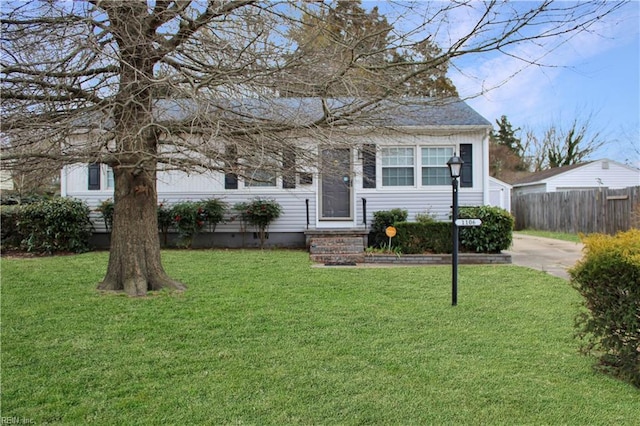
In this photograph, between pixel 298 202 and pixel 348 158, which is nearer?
pixel 348 158

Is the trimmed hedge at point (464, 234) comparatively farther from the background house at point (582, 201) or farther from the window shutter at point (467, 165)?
the background house at point (582, 201)

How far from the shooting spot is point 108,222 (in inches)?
436

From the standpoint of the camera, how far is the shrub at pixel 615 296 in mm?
3066

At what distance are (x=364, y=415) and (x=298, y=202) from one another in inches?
353

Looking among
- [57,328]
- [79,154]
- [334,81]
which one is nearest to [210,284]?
[57,328]

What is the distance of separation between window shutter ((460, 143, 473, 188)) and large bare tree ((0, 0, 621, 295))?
6818mm

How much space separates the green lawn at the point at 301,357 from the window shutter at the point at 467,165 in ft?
16.0

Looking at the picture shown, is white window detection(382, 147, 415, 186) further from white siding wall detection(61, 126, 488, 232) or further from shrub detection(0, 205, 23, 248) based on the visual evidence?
shrub detection(0, 205, 23, 248)

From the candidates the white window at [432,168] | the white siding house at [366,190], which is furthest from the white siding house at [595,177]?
the white window at [432,168]

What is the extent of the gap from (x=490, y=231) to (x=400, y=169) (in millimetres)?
3029

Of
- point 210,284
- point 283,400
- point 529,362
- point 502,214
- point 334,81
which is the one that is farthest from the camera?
point 502,214

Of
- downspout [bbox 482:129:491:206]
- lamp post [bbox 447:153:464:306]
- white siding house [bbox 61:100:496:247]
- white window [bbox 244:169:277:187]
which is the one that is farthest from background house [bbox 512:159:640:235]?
white window [bbox 244:169:277:187]

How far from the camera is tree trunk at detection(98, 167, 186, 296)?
5977 millimetres

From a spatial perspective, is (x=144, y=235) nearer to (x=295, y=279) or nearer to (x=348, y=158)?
(x=295, y=279)
